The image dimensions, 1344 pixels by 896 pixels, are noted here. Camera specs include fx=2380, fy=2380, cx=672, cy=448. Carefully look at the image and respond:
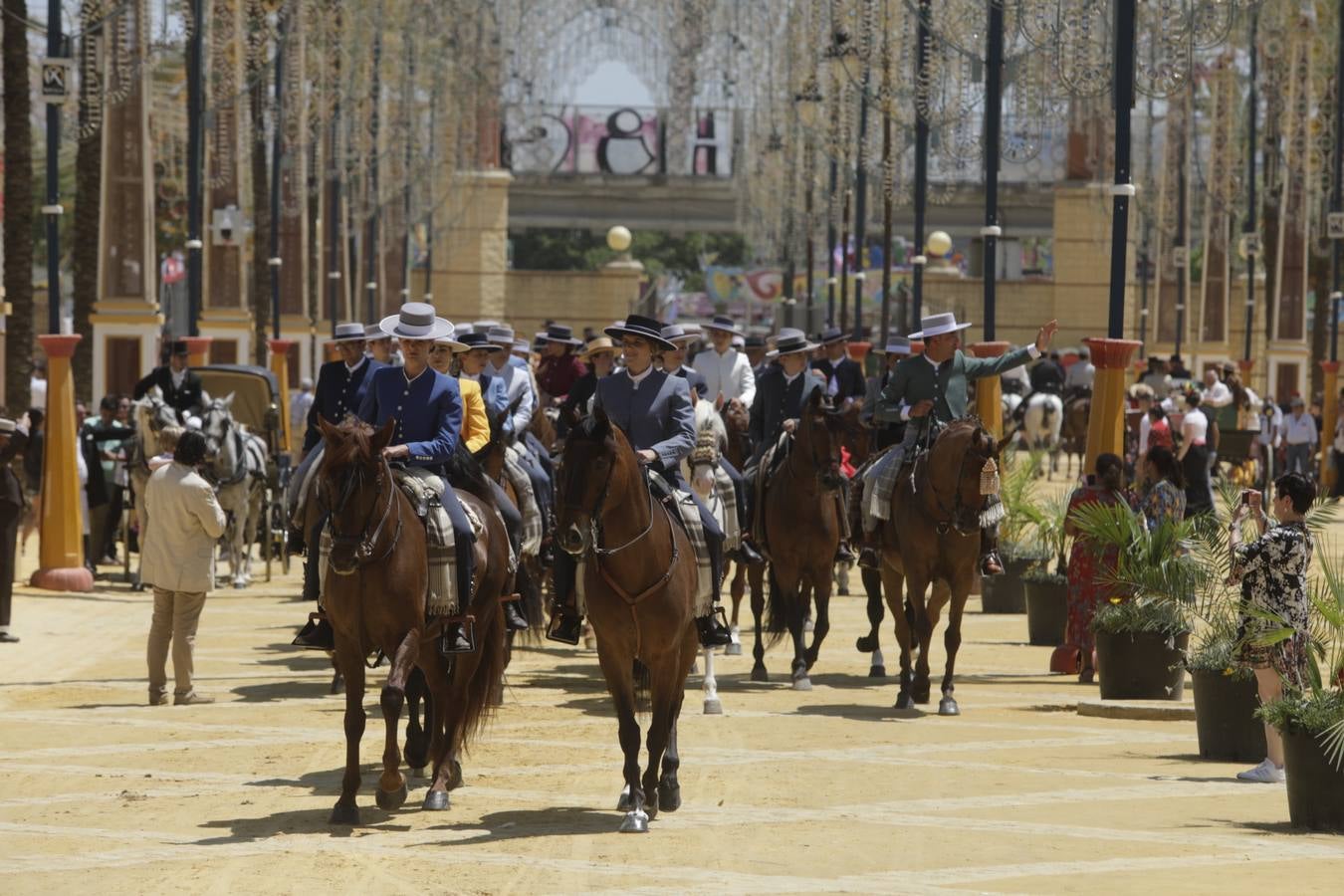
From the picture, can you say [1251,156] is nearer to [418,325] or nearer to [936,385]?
[936,385]

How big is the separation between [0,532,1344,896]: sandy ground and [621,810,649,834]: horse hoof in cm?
9

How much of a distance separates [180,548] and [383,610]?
475 centimetres

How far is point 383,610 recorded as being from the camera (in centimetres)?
1192

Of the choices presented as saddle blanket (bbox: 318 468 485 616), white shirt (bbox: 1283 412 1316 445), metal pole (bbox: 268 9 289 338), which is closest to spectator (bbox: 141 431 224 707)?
saddle blanket (bbox: 318 468 485 616)

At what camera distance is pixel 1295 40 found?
1775 inches

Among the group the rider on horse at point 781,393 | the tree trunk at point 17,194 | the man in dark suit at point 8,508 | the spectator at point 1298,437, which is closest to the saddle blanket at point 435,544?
the rider on horse at point 781,393

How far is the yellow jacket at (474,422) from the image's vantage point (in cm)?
1459

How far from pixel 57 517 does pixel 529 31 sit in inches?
1238

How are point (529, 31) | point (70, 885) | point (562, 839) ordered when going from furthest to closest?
point (529, 31) → point (562, 839) → point (70, 885)

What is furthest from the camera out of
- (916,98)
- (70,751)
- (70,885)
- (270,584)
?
(916,98)

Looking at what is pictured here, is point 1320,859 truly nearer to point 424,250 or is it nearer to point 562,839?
point 562,839

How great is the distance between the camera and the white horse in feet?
157

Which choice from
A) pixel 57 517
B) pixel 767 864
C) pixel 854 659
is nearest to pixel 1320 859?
pixel 767 864

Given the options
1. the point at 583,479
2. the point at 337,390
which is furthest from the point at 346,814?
the point at 337,390
